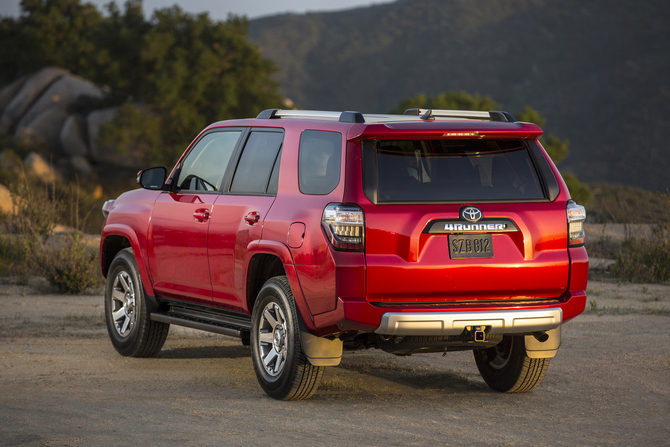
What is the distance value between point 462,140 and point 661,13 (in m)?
114

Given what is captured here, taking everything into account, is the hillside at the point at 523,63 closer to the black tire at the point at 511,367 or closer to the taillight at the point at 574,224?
the black tire at the point at 511,367

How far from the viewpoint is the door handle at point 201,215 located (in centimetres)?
706

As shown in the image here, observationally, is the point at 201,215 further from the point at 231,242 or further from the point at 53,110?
the point at 53,110

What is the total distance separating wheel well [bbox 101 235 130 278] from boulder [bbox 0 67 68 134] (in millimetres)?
46394

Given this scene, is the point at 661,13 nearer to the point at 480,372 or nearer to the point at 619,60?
the point at 619,60

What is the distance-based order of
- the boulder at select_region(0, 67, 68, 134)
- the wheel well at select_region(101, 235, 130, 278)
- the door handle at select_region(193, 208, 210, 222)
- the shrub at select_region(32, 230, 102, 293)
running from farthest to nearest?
the boulder at select_region(0, 67, 68, 134) → the shrub at select_region(32, 230, 102, 293) → the wheel well at select_region(101, 235, 130, 278) → the door handle at select_region(193, 208, 210, 222)

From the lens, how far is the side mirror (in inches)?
307

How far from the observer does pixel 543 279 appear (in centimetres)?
585

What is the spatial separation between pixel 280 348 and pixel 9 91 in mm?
53663

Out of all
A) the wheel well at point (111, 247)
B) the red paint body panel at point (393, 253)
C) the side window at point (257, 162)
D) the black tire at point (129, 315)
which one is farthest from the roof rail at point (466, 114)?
the wheel well at point (111, 247)

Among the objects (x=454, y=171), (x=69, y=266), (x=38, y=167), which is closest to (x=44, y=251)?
(x=69, y=266)

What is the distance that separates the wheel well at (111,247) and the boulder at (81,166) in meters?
39.1

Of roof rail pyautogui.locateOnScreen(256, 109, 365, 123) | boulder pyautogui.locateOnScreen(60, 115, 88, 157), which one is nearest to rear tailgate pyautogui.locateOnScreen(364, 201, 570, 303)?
roof rail pyautogui.locateOnScreen(256, 109, 365, 123)

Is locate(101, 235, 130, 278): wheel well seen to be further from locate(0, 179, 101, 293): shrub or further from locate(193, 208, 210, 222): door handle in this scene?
locate(0, 179, 101, 293): shrub
